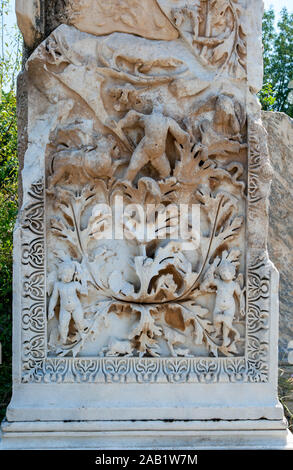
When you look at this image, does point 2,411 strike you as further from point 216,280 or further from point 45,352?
point 216,280

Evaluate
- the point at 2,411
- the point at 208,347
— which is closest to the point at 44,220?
the point at 208,347

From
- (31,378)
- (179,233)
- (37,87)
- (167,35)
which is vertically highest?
(167,35)

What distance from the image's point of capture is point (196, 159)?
2.85 metres

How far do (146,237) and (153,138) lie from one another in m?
0.55

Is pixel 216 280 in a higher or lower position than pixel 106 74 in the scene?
lower

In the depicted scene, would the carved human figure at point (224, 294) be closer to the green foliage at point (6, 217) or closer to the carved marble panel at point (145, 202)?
the carved marble panel at point (145, 202)

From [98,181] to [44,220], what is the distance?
372 millimetres

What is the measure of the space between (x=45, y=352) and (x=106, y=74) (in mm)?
1592

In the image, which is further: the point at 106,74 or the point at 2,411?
the point at 2,411

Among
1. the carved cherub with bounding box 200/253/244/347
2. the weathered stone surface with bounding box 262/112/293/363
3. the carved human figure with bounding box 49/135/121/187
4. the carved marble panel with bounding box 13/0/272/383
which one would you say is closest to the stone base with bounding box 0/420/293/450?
the carved marble panel with bounding box 13/0/272/383

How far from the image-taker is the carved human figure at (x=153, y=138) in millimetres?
2770

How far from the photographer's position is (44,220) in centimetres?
283

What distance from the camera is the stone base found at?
276 cm

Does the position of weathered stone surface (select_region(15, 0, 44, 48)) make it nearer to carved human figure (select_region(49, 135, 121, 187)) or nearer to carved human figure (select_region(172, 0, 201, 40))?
carved human figure (select_region(49, 135, 121, 187))
